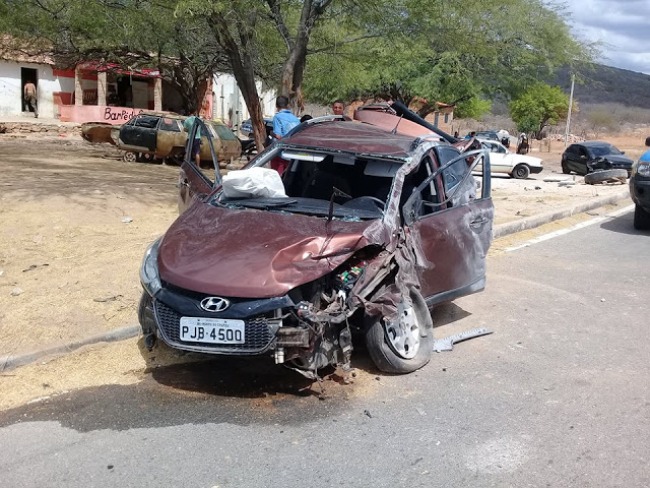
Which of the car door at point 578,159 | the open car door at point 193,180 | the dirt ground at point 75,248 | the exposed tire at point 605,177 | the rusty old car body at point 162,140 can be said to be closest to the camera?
the dirt ground at point 75,248

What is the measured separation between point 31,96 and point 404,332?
3545 centimetres

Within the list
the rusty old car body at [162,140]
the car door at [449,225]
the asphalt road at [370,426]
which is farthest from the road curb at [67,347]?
the rusty old car body at [162,140]

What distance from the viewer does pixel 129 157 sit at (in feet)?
65.6

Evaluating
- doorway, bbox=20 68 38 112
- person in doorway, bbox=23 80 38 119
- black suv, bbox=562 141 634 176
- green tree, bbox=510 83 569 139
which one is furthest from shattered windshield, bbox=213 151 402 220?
green tree, bbox=510 83 569 139

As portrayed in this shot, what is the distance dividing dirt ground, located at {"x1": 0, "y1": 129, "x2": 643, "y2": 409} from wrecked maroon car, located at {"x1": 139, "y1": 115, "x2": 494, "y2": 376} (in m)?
0.97

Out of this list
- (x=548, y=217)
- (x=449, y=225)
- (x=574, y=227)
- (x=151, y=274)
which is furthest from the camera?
(x=548, y=217)

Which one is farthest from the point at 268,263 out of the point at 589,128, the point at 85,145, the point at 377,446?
the point at 589,128

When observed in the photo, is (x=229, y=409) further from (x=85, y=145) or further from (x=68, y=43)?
(x=85, y=145)

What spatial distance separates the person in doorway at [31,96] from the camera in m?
35.2

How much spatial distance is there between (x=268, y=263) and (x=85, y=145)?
70.4 ft

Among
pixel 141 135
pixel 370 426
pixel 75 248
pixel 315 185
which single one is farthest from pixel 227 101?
pixel 370 426

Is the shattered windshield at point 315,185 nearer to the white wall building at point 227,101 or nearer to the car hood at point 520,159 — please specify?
the car hood at point 520,159

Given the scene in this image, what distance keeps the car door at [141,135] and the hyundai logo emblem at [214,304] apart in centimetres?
1574

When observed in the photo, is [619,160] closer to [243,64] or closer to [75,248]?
[243,64]
